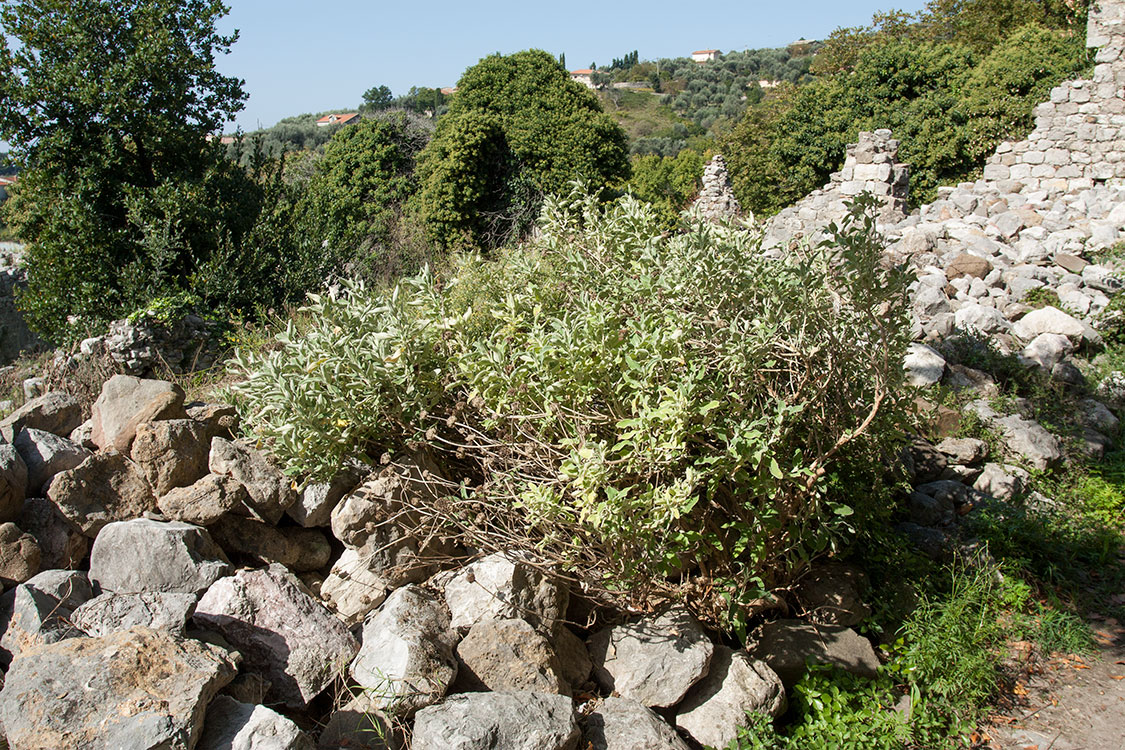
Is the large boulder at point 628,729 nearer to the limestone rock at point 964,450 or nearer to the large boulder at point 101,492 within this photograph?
the large boulder at point 101,492

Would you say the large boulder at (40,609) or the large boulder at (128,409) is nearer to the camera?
the large boulder at (40,609)

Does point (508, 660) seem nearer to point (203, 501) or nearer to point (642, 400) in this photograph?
point (642, 400)

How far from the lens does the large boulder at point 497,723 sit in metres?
2.41

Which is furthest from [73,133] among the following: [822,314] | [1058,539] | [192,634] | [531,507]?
[1058,539]

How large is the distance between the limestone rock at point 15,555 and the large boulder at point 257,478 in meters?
0.74

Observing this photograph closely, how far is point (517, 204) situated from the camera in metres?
12.8

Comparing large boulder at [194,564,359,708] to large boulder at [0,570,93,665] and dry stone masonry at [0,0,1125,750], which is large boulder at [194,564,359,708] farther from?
large boulder at [0,570,93,665]

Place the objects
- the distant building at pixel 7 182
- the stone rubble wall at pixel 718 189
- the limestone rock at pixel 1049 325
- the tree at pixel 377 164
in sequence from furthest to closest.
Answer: the stone rubble wall at pixel 718 189
the tree at pixel 377 164
the distant building at pixel 7 182
the limestone rock at pixel 1049 325

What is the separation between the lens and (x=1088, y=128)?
11.1 m

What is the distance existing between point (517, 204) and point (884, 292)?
10.3 metres

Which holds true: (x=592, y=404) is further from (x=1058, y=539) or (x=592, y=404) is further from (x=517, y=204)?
(x=517, y=204)

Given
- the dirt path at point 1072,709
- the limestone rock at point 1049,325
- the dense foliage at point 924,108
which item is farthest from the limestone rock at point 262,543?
the dense foliage at point 924,108

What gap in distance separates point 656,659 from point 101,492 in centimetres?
254

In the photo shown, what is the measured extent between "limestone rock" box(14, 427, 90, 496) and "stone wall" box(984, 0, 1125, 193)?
1238 cm
